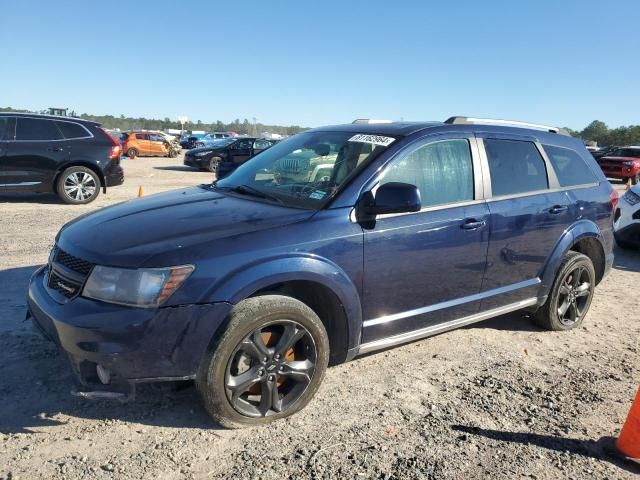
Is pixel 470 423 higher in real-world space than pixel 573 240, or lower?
lower

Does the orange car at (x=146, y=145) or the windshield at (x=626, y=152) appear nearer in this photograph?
the windshield at (x=626, y=152)

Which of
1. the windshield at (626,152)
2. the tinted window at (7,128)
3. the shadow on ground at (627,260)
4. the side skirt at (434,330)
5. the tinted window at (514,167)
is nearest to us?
the side skirt at (434,330)

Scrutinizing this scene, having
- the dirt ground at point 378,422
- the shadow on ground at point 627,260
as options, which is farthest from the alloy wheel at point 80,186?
the shadow on ground at point 627,260

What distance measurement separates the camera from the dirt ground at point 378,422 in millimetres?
2744

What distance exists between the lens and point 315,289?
125 inches

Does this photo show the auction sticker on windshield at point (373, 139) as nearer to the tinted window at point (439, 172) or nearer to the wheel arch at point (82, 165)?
the tinted window at point (439, 172)

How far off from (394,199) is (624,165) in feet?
75.2

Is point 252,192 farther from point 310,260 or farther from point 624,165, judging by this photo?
point 624,165

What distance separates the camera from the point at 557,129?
5012 millimetres

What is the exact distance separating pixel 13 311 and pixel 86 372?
2.21m

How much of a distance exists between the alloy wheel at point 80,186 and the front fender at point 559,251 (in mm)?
8785

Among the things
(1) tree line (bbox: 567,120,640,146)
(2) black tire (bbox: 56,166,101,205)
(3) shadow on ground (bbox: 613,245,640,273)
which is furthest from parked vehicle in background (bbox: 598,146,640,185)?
(1) tree line (bbox: 567,120,640,146)

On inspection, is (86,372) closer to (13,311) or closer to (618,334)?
(13,311)

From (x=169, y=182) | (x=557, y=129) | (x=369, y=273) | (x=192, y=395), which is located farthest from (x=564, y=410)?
(x=169, y=182)
